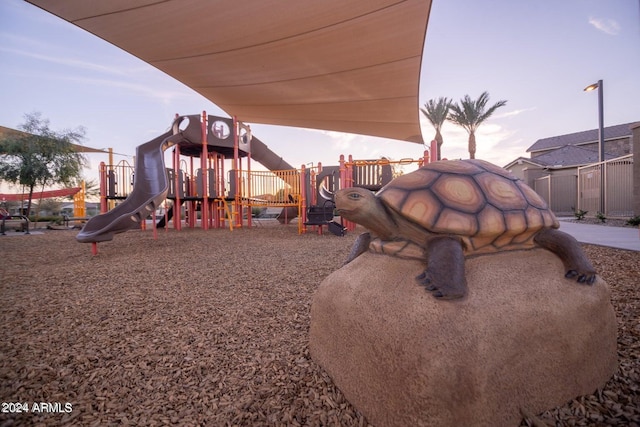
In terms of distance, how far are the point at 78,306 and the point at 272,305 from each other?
1922 millimetres

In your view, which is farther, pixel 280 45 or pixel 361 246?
pixel 280 45

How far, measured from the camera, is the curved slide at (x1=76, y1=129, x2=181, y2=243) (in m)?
5.82

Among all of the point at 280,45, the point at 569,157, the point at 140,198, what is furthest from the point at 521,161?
the point at 140,198

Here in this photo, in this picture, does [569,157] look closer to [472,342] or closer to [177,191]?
[177,191]

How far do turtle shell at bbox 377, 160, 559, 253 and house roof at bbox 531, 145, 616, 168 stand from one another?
26.0 m

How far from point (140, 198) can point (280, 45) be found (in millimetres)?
5664

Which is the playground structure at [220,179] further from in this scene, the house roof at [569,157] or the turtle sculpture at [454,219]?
the house roof at [569,157]

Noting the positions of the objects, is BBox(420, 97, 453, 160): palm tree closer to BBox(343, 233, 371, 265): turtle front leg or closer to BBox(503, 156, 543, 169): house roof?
BBox(503, 156, 543, 169): house roof

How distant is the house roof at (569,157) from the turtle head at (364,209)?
26.5m

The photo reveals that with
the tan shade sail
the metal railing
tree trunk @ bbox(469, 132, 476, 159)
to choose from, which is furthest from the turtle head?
tree trunk @ bbox(469, 132, 476, 159)

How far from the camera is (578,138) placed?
29.2 meters

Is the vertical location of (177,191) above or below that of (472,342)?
above

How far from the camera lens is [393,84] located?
968 centimetres

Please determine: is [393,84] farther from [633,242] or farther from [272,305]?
[272,305]
